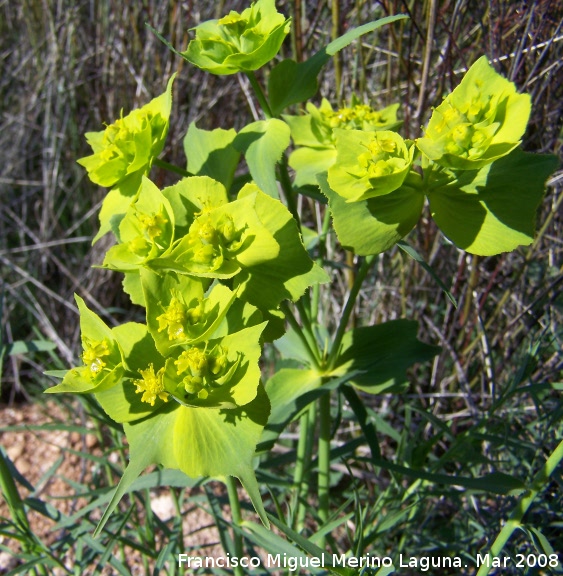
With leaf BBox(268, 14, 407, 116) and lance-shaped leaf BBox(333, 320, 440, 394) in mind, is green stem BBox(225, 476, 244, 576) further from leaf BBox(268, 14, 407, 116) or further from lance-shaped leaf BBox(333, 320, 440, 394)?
leaf BBox(268, 14, 407, 116)

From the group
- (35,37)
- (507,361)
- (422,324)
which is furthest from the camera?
(35,37)

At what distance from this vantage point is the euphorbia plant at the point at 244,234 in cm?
86

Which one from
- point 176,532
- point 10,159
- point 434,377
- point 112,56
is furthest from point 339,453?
point 10,159

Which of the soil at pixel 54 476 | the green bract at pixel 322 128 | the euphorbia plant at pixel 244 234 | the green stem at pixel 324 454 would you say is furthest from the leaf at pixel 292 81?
the soil at pixel 54 476

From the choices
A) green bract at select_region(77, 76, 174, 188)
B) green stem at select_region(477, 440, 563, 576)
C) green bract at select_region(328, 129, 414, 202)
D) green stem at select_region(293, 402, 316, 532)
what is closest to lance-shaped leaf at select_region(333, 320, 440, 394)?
green stem at select_region(293, 402, 316, 532)

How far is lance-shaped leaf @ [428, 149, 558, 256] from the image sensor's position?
904 mm

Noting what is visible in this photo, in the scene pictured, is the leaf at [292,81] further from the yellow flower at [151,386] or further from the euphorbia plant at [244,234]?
the yellow flower at [151,386]

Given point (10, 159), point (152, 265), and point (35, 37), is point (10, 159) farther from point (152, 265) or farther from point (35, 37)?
point (152, 265)

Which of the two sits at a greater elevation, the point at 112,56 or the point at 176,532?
the point at 112,56

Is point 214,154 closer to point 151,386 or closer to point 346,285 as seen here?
point 151,386

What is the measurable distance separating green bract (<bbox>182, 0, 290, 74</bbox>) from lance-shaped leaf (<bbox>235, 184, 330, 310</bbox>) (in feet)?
0.71

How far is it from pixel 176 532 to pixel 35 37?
2.15 metres

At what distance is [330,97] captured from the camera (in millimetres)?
2074

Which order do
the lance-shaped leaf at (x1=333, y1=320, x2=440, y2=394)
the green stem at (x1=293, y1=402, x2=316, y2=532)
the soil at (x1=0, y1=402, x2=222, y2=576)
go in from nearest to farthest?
1. the lance-shaped leaf at (x1=333, y1=320, x2=440, y2=394)
2. the green stem at (x1=293, y1=402, x2=316, y2=532)
3. the soil at (x1=0, y1=402, x2=222, y2=576)
